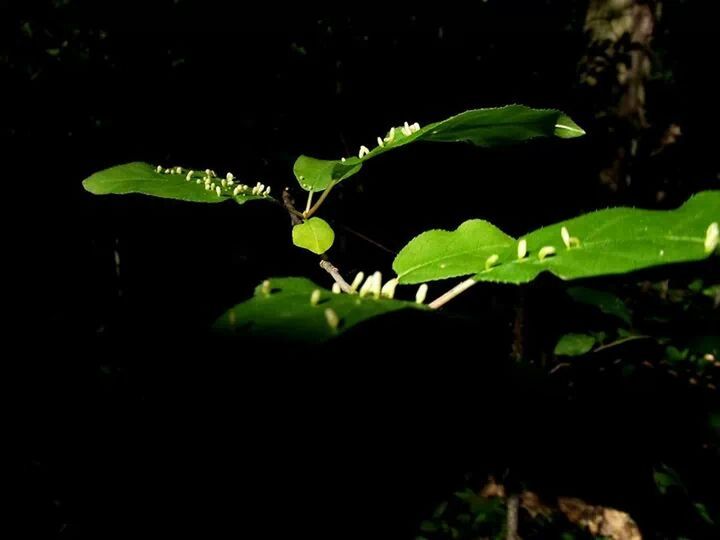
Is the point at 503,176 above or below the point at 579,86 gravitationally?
below

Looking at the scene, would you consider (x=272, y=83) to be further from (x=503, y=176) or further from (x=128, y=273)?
(x=503, y=176)

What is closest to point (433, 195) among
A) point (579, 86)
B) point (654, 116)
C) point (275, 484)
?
point (579, 86)

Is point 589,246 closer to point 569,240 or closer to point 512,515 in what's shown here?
point 569,240

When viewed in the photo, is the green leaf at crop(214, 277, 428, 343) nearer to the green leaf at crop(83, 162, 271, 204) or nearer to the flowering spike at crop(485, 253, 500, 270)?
the flowering spike at crop(485, 253, 500, 270)

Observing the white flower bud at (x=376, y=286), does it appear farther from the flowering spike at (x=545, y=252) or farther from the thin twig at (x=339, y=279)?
the flowering spike at (x=545, y=252)

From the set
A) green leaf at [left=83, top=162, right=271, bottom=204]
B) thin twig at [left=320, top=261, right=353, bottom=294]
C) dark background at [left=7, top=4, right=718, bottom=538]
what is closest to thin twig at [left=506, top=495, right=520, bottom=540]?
dark background at [left=7, top=4, right=718, bottom=538]

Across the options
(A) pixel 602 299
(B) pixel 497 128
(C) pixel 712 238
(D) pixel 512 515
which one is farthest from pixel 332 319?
(A) pixel 602 299

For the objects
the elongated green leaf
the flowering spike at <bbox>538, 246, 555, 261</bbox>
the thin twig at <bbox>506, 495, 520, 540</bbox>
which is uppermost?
the elongated green leaf
